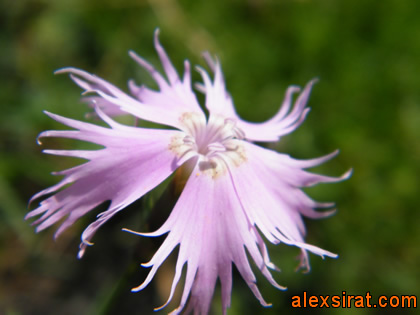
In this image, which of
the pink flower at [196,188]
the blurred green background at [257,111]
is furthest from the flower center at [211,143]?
the blurred green background at [257,111]

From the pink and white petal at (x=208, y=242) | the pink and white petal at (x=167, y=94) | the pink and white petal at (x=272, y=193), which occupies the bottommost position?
the pink and white petal at (x=208, y=242)

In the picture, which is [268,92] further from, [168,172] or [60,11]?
[168,172]

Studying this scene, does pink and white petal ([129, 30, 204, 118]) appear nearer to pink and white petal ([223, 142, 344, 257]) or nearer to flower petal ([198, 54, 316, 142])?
flower petal ([198, 54, 316, 142])

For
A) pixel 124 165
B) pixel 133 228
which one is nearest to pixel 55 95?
pixel 133 228

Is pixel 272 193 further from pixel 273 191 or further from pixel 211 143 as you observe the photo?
pixel 211 143

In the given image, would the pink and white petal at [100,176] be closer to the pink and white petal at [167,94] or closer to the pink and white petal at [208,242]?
the pink and white petal at [208,242]
